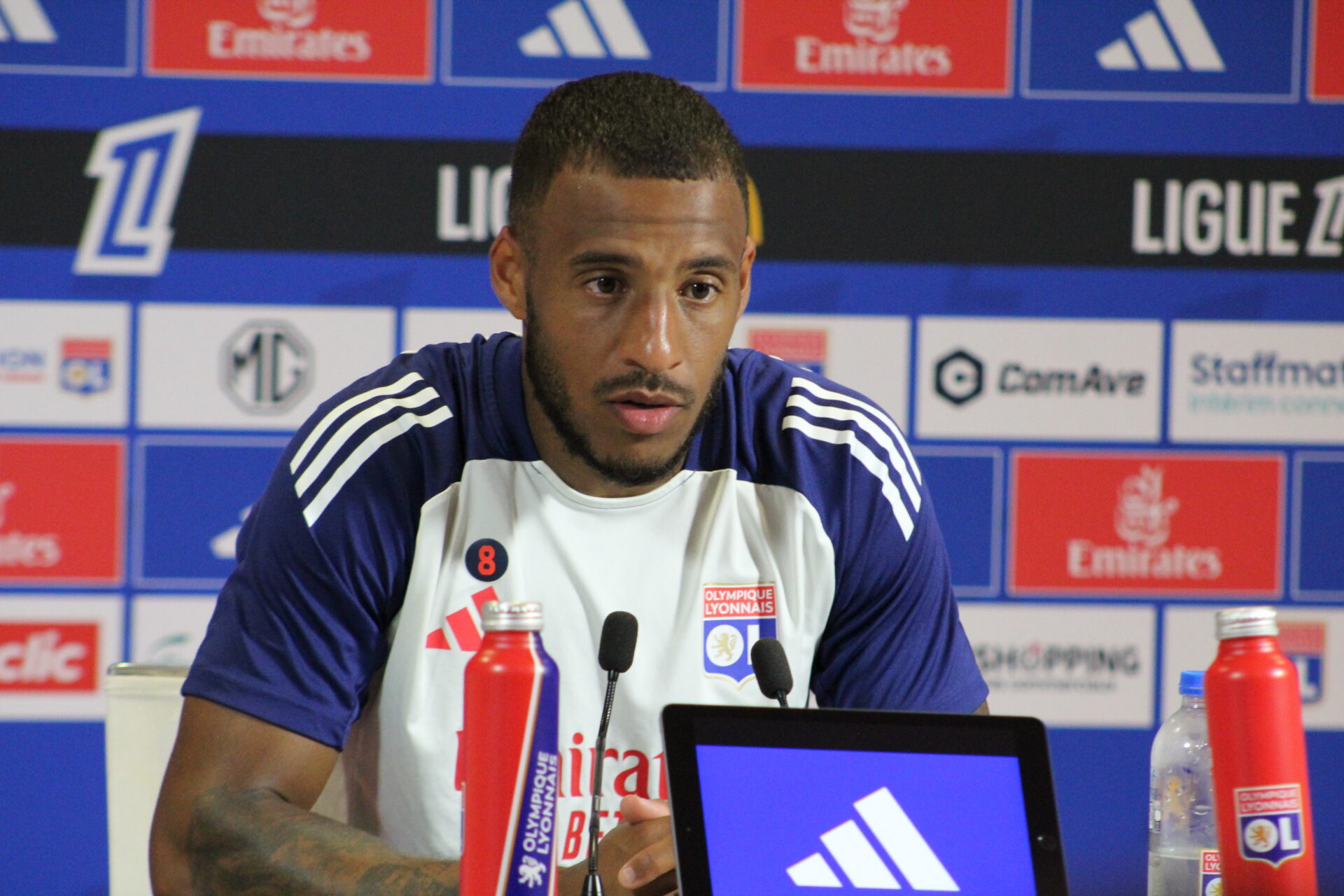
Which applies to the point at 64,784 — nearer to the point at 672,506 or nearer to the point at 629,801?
the point at 672,506

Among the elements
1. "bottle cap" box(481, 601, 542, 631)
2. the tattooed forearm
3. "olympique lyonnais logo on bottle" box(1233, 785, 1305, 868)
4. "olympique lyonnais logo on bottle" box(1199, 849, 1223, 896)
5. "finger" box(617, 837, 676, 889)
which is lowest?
the tattooed forearm

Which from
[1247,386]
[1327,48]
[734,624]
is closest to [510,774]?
[734,624]

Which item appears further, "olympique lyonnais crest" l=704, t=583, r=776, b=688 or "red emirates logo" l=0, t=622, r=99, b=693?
"red emirates logo" l=0, t=622, r=99, b=693

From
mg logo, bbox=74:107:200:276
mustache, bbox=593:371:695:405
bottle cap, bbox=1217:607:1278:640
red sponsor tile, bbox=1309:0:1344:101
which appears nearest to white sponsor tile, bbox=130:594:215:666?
mg logo, bbox=74:107:200:276

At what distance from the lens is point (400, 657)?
3.90ft

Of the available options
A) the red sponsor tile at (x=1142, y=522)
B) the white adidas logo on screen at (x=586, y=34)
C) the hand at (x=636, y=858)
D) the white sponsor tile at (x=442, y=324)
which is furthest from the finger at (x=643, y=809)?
the white adidas logo on screen at (x=586, y=34)

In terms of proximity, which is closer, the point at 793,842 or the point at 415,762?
the point at 793,842

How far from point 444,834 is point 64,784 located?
4.88ft

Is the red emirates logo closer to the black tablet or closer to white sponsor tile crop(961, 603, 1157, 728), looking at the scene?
white sponsor tile crop(961, 603, 1157, 728)

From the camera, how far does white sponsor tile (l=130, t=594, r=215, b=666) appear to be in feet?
7.77

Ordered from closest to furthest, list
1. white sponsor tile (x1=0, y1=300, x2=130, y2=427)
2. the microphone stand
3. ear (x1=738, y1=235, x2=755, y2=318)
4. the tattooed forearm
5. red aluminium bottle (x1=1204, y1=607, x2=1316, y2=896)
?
red aluminium bottle (x1=1204, y1=607, x2=1316, y2=896) → the microphone stand → the tattooed forearm → ear (x1=738, y1=235, x2=755, y2=318) → white sponsor tile (x1=0, y1=300, x2=130, y2=427)

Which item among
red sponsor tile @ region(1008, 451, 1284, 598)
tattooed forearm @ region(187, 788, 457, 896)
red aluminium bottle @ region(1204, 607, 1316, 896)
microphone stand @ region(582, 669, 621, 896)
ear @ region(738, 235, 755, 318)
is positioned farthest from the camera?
red sponsor tile @ region(1008, 451, 1284, 598)

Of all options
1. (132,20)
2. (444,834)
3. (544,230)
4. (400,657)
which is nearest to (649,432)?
(544,230)

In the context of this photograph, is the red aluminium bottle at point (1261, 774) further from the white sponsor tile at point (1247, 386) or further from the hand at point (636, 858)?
the white sponsor tile at point (1247, 386)
